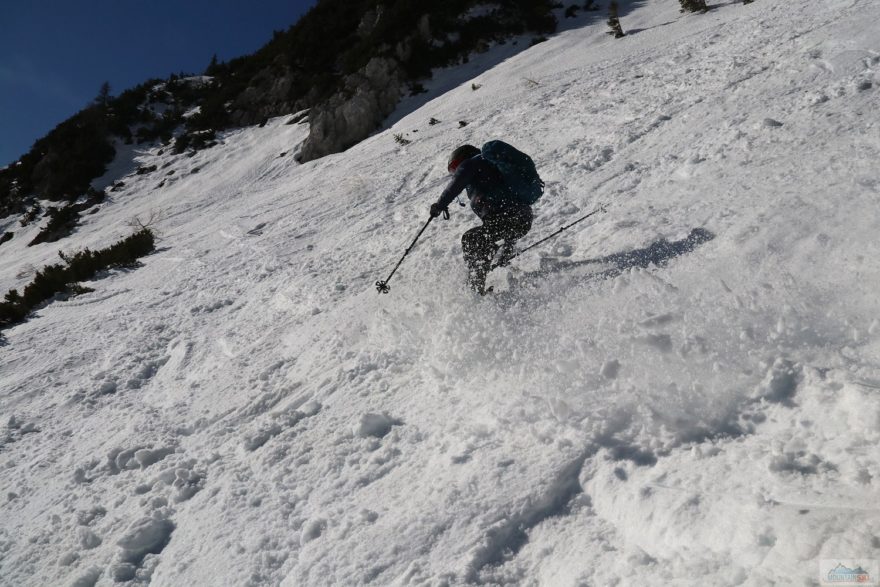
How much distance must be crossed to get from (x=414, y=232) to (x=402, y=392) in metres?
4.29

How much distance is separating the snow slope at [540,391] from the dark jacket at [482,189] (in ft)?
2.73

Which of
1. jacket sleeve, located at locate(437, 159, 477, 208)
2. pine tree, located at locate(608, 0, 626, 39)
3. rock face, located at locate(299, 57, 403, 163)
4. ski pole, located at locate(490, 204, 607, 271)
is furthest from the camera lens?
rock face, located at locate(299, 57, 403, 163)

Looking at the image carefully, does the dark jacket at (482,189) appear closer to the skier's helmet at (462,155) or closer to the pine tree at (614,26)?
the skier's helmet at (462,155)

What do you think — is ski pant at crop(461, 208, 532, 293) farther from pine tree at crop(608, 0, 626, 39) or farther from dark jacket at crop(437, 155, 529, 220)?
pine tree at crop(608, 0, 626, 39)

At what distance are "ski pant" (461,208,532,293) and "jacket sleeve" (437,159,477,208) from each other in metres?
0.45

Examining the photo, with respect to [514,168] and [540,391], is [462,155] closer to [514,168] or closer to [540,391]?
[514,168]

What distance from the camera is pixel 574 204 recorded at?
6789 mm

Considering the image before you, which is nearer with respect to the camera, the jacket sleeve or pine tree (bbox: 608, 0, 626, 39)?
the jacket sleeve

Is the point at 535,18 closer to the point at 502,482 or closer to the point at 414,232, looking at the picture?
the point at 414,232

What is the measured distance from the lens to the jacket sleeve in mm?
4695

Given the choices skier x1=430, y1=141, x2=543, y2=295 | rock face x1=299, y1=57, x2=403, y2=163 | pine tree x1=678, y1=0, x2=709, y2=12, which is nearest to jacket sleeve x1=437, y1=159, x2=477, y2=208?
skier x1=430, y1=141, x2=543, y2=295

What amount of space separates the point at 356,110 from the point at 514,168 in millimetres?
14658

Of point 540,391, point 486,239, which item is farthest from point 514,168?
point 540,391

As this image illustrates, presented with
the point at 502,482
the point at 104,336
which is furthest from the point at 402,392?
the point at 104,336
